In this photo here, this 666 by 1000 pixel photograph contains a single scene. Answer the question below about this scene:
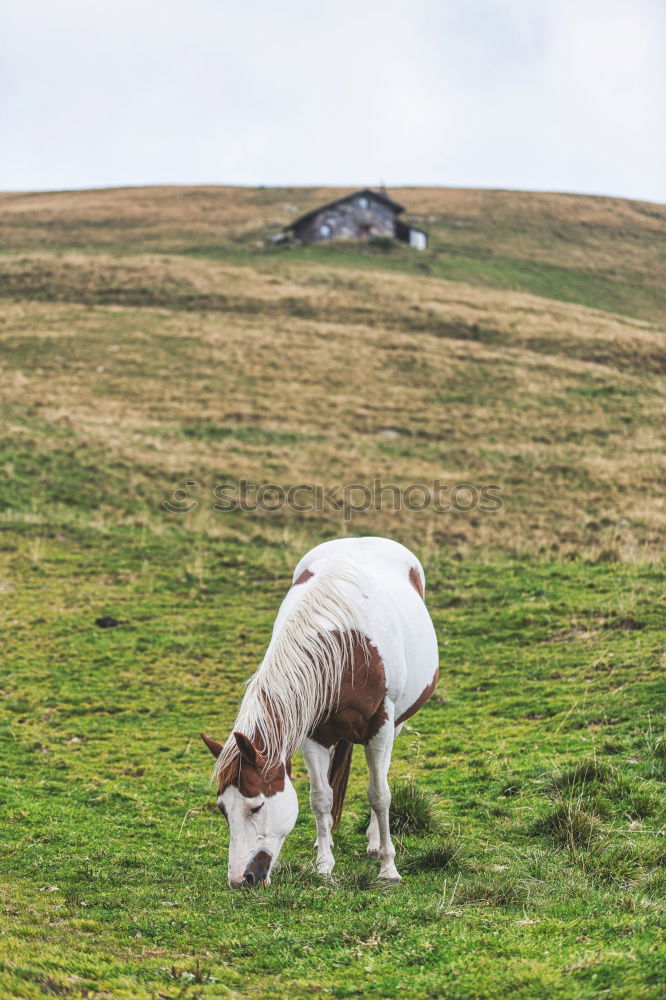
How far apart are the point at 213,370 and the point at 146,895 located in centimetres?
3136

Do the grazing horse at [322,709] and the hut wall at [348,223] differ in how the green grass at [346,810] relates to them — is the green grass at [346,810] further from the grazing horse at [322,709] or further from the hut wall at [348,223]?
the hut wall at [348,223]

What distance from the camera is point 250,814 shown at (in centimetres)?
552

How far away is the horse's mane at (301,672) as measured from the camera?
18.8 ft

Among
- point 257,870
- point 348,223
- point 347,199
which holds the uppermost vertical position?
point 347,199

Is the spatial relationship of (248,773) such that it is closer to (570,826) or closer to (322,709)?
(322,709)

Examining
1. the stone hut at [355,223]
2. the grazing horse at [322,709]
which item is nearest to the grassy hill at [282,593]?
the grazing horse at [322,709]

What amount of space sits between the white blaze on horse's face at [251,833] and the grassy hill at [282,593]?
0.21 metres

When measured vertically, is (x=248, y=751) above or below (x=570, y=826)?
above

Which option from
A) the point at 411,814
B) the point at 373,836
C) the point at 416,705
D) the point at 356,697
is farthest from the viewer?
the point at 416,705

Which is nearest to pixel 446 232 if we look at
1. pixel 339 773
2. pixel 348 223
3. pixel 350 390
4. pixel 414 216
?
pixel 414 216

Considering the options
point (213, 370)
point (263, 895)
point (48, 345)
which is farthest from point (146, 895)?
point (48, 345)

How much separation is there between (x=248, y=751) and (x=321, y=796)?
3.77 ft

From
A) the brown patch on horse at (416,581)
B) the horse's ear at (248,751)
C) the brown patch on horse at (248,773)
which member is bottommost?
the brown patch on horse at (248,773)

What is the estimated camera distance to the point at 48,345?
37.0 metres
